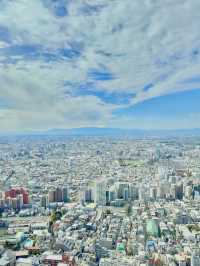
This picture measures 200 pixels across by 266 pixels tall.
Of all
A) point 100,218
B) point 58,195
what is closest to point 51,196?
point 58,195

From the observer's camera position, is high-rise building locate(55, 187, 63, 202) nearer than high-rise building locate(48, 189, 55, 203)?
No

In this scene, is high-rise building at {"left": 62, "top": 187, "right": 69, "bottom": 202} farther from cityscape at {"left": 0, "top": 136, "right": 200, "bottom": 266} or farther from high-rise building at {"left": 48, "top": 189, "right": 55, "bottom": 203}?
high-rise building at {"left": 48, "top": 189, "right": 55, "bottom": 203}

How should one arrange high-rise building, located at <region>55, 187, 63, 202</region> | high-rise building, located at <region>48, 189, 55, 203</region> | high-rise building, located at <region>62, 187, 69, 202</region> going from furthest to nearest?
high-rise building, located at <region>62, 187, 69, 202</region> → high-rise building, located at <region>55, 187, 63, 202</region> → high-rise building, located at <region>48, 189, 55, 203</region>

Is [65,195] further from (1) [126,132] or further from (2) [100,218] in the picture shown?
(1) [126,132]

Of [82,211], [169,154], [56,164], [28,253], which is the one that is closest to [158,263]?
[28,253]

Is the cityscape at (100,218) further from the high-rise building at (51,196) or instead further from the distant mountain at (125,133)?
the distant mountain at (125,133)

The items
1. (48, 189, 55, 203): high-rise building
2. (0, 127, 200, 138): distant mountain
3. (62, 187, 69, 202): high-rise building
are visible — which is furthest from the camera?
(0, 127, 200, 138): distant mountain

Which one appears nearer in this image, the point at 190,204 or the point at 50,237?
the point at 50,237

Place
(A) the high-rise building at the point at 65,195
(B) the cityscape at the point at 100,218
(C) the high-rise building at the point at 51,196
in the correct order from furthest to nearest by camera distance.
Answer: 1. (A) the high-rise building at the point at 65,195
2. (C) the high-rise building at the point at 51,196
3. (B) the cityscape at the point at 100,218

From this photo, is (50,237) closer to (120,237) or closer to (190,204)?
(120,237)

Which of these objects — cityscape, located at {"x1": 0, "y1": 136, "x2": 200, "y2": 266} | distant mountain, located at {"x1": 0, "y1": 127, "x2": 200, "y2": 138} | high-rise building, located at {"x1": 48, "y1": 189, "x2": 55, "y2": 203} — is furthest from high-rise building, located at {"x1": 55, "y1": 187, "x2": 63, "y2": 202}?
distant mountain, located at {"x1": 0, "y1": 127, "x2": 200, "y2": 138}

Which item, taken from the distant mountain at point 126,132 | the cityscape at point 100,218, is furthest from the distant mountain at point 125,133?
the cityscape at point 100,218
